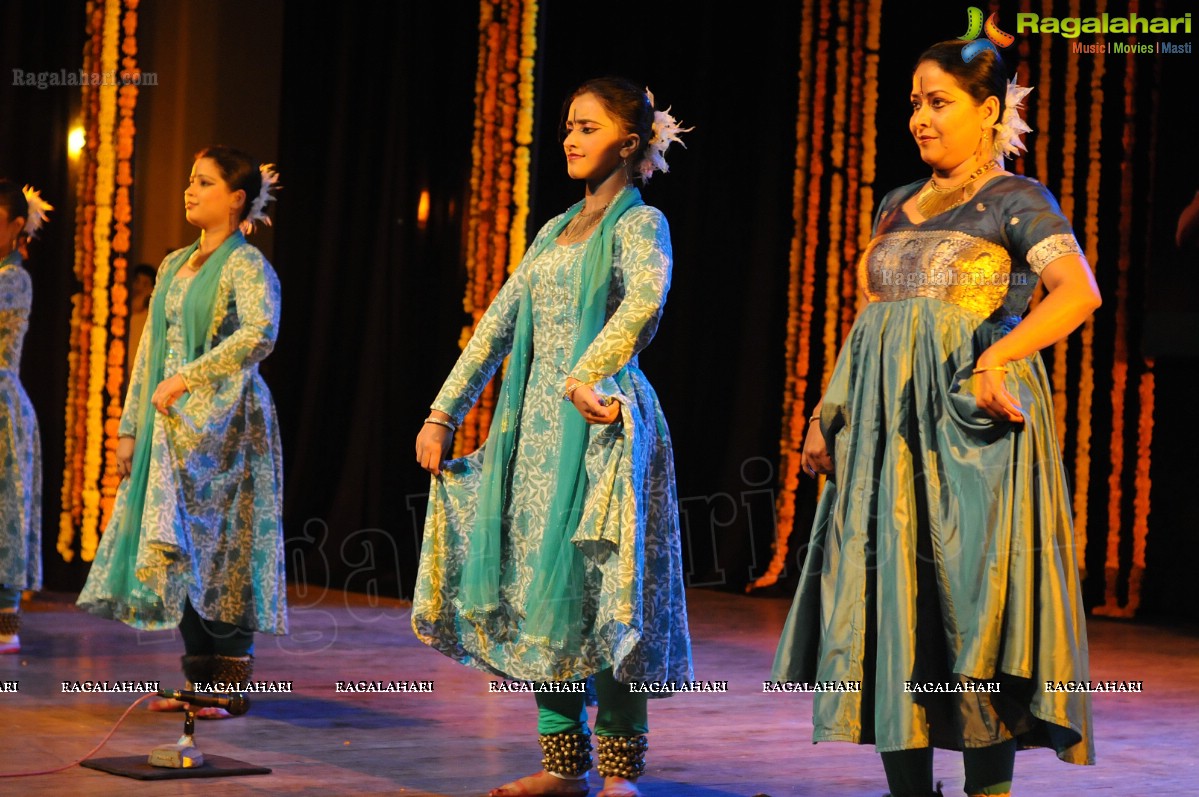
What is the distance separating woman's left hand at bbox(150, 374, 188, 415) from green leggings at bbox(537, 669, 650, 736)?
1.34m

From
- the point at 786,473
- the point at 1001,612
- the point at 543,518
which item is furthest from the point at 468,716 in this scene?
the point at 786,473

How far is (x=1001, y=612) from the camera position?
8.25ft

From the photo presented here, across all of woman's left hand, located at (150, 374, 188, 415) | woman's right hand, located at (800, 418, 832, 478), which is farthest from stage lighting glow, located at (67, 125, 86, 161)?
woman's right hand, located at (800, 418, 832, 478)

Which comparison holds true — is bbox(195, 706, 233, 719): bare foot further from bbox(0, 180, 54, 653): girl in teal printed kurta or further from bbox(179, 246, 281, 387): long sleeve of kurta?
bbox(0, 180, 54, 653): girl in teal printed kurta

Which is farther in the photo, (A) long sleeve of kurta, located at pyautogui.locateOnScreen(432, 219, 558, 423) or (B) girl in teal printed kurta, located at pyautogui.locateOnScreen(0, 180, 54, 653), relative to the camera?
(B) girl in teal printed kurta, located at pyautogui.locateOnScreen(0, 180, 54, 653)

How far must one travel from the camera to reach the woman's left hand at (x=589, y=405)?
2822mm

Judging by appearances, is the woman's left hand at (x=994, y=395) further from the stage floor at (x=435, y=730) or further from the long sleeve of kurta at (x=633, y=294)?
the stage floor at (x=435, y=730)

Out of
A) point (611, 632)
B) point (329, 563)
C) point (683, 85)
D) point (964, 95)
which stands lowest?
point (329, 563)

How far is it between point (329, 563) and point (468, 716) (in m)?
3.42

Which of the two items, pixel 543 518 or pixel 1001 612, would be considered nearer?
pixel 1001 612

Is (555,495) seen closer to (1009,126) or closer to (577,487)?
(577,487)

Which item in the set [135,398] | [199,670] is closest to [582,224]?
[135,398]

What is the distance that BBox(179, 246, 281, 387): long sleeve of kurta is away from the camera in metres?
3.89

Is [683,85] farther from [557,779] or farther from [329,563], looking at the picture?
[557,779]
